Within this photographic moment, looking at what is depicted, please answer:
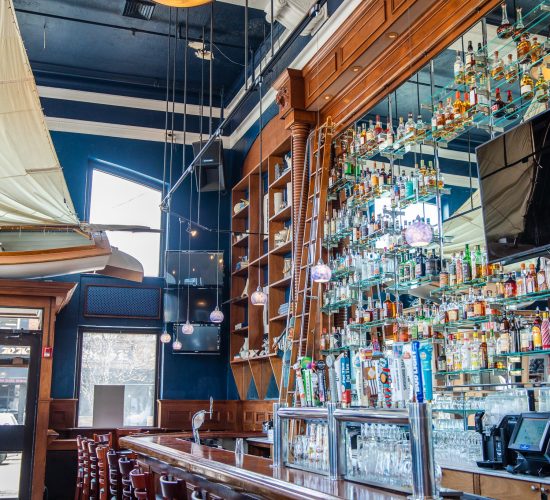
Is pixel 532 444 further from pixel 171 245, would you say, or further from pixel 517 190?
pixel 171 245

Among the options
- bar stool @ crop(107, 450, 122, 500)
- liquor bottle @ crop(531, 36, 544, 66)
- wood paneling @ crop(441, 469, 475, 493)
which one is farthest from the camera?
bar stool @ crop(107, 450, 122, 500)

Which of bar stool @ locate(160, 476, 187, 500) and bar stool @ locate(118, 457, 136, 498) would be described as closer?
bar stool @ locate(160, 476, 187, 500)

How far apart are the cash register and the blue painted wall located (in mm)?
7135

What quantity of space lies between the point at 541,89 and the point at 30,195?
5.94 m

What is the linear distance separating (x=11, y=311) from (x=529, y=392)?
22.2ft

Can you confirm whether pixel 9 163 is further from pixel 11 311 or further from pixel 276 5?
pixel 276 5

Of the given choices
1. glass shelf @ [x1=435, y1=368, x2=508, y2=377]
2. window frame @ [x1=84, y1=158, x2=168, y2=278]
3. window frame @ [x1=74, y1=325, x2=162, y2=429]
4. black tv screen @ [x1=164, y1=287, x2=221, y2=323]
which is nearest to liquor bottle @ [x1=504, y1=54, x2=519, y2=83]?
glass shelf @ [x1=435, y1=368, x2=508, y2=377]

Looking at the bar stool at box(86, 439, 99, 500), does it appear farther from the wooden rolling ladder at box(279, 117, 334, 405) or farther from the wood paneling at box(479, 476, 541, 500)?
the wood paneling at box(479, 476, 541, 500)

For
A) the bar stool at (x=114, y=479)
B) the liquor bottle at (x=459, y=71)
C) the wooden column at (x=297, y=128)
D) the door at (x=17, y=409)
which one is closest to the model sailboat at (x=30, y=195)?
the door at (x=17, y=409)

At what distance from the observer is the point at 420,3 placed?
5.65 meters

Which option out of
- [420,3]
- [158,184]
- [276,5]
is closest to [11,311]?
[158,184]

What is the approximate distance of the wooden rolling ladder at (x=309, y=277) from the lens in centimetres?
717

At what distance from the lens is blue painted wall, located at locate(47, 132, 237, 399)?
417 inches

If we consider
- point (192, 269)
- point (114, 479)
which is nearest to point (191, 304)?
point (192, 269)
